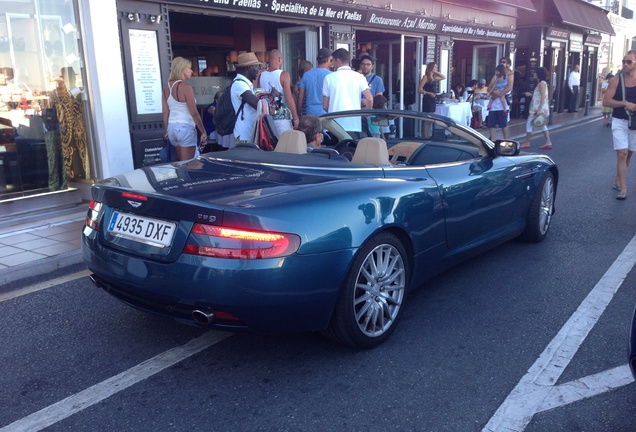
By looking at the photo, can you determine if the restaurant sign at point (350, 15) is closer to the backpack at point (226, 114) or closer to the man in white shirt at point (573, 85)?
the backpack at point (226, 114)

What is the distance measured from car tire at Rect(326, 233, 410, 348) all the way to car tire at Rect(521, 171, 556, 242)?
2091 millimetres

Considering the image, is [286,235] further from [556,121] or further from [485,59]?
[556,121]

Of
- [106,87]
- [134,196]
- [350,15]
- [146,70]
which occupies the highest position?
[350,15]

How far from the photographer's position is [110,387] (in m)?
2.84

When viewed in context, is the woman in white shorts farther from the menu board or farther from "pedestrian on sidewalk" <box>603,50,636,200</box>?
"pedestrian on sidewalk" <box>603,50,636,200</box>

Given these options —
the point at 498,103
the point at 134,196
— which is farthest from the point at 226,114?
the point at 498,103

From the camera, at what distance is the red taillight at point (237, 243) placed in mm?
2623

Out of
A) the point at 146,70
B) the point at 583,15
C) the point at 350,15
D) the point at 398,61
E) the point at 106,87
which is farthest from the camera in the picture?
the point at 583,15

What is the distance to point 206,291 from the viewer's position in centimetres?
263

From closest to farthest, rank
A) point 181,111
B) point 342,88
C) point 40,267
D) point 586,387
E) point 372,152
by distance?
point 586,387, point 372,152, point 40,267, point 181,111, point 342,88

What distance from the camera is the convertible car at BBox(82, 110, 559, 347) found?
265cm

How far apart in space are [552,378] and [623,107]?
5239 millimetres

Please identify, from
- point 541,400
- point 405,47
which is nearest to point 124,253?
point 541,400

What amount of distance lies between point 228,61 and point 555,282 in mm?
11472
